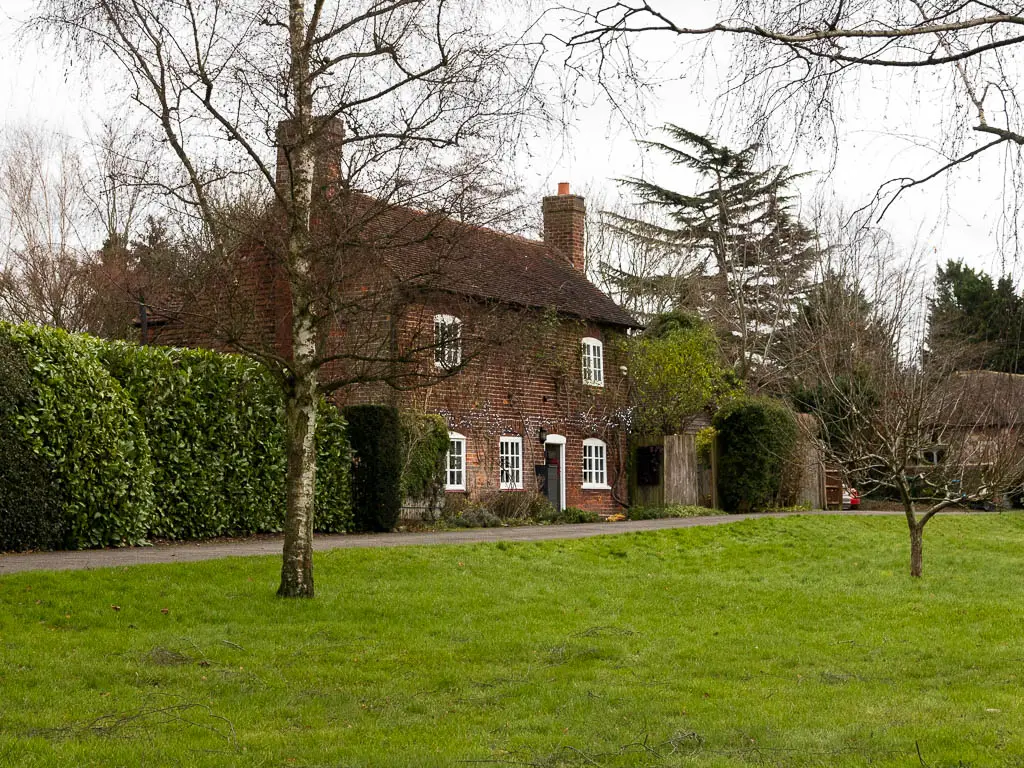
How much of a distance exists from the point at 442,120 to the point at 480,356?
2409 millimetres

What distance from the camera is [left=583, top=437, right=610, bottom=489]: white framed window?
2995 cm

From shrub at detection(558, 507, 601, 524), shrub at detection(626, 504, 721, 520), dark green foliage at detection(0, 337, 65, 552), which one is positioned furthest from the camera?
shrub at detection(626, 504, 721, 520)

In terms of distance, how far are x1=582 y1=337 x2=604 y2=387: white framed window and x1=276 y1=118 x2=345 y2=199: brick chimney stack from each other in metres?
18.6

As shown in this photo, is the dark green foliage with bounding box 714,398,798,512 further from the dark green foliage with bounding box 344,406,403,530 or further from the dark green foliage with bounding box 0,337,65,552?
the dark green foliage with bounding box 0,337,65,552

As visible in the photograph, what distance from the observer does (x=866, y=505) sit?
3709 centimetres

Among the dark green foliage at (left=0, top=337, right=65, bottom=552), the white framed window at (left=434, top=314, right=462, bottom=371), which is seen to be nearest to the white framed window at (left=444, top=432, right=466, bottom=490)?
the dark green foliage at (left=0, top=337, right=65, bottom=552)

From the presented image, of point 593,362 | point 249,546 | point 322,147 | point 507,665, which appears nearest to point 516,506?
point 593,362

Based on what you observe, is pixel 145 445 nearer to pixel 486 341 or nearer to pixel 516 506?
pixel 486 341

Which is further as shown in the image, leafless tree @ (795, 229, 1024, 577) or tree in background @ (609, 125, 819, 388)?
tree in background @ (609, 125, 819, 388)

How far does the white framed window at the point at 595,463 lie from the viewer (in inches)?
1179

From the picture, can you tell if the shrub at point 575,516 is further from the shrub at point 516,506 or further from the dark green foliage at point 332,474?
the dark green foliage at point 332,474

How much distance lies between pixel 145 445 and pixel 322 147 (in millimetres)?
7058

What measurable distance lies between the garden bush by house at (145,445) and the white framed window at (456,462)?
17.0ft

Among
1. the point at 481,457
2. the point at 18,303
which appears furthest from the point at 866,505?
the point at 18,303
